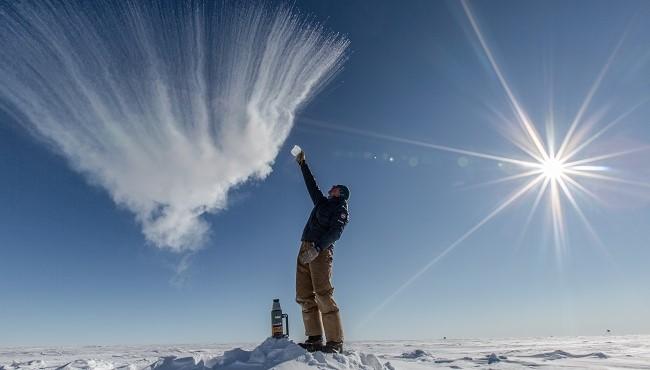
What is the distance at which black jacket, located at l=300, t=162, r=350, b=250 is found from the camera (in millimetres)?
6469

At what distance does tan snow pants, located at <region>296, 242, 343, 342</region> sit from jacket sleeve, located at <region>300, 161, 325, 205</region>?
90 cm

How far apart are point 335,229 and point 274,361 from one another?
8.08ft

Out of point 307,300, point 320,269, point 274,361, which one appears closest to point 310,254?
point 320,269

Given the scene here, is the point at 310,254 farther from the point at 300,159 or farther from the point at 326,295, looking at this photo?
Result: the point at 300,159

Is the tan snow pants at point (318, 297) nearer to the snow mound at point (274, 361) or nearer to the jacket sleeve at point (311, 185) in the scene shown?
the snow mound at point (274, 361)

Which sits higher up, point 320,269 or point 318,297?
point 320,269

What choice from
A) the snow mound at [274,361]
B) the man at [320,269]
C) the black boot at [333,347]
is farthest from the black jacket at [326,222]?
the snow mound at [274,361]

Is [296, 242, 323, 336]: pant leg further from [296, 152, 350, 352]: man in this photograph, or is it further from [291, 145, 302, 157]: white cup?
[291, 145, 302, 157]: white cup

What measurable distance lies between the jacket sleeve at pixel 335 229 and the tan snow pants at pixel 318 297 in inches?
6.7

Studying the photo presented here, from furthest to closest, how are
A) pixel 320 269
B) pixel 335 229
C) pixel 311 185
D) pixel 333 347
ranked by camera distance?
pixel 311 185, pixel 335 229, pixel 320 269, pixel 333 347

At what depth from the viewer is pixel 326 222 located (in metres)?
6.56

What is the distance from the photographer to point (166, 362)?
513 centimetres

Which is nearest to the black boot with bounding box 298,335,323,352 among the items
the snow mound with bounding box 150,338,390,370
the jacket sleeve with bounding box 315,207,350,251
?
the snow mound with bounding box 150,338,390,370

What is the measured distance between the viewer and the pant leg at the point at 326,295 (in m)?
6.13
